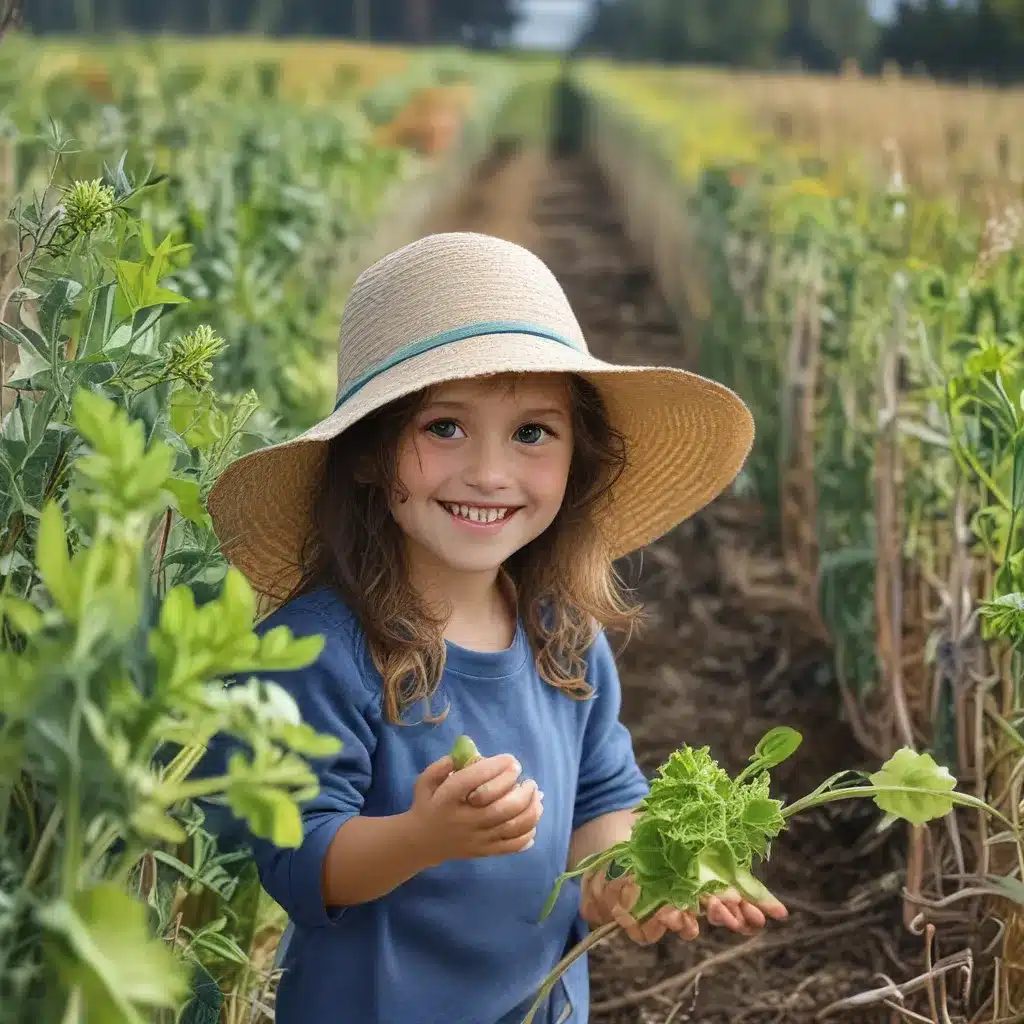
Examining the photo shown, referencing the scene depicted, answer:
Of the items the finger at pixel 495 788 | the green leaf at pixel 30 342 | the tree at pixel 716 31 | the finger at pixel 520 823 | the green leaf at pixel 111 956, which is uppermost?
the green leaf at pixel 30 342

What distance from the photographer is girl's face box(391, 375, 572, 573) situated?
4.70ft

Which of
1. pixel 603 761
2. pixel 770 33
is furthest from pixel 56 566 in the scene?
pixel 770 33

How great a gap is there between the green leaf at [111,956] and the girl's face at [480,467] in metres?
0.76

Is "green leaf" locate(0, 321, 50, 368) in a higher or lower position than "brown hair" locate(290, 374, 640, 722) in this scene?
higher

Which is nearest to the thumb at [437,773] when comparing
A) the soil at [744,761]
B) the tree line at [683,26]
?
the soil at [744,761]

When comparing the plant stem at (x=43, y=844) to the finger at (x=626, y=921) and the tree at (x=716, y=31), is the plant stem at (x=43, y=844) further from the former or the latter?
the tree at (x=716, y=31)

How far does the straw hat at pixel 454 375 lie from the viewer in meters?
1.42

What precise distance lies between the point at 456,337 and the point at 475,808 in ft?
1.60

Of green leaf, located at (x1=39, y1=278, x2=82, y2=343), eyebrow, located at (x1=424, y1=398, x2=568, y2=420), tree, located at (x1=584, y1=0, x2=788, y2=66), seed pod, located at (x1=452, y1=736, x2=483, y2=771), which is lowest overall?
tree, located at (x1=584, y1=0, x2=788, y2=66)

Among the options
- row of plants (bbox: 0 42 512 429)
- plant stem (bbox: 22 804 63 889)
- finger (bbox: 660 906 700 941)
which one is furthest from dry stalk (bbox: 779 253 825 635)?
plant stem (bbox: 22 804 63 889)

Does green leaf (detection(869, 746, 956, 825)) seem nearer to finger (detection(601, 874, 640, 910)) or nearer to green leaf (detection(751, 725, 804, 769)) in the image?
green leaf (detection(751, 725, 804, 769))

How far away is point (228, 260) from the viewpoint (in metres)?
2.76

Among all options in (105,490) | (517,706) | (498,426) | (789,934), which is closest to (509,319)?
(498,426)

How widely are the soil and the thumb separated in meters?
0.60
